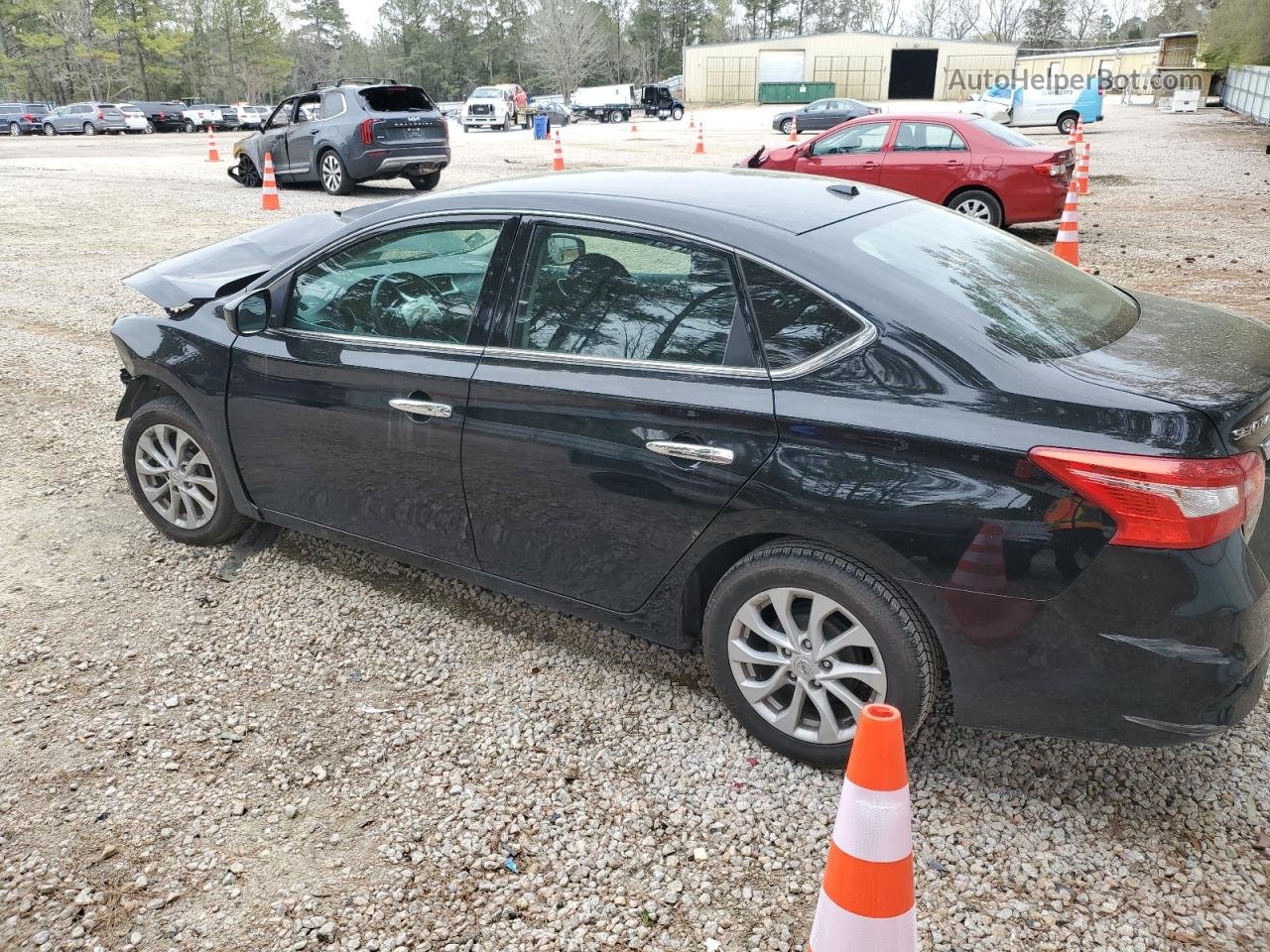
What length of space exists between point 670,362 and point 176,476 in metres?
2.55

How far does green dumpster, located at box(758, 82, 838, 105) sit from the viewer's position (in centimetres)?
6769

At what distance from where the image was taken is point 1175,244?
1174 centimetres

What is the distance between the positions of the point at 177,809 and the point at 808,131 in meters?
35.3

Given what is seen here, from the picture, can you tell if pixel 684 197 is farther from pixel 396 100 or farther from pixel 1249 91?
pixel 1249 91

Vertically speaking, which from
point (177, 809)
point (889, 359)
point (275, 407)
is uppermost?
point (889, 359)

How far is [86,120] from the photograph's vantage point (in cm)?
4238

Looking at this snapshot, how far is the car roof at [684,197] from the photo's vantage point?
3.09 meters

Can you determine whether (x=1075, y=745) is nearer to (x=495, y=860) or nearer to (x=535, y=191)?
(x=495, y=860)

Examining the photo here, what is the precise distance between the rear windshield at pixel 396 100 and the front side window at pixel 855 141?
281 inches

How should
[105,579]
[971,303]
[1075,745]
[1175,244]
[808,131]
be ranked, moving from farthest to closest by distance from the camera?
[808,131] < [1175,244] < [105,579] < [1075,745] < [971,303]

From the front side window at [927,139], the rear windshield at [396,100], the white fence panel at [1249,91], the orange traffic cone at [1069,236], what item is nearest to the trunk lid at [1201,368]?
the orange traffic cone at [1069,236]

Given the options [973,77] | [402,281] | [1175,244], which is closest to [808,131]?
[1175,244]

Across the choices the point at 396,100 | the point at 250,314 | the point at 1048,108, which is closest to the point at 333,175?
the point at 396,100

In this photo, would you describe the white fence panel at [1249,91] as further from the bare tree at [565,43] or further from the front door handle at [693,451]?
the bare tree at [565,43]
